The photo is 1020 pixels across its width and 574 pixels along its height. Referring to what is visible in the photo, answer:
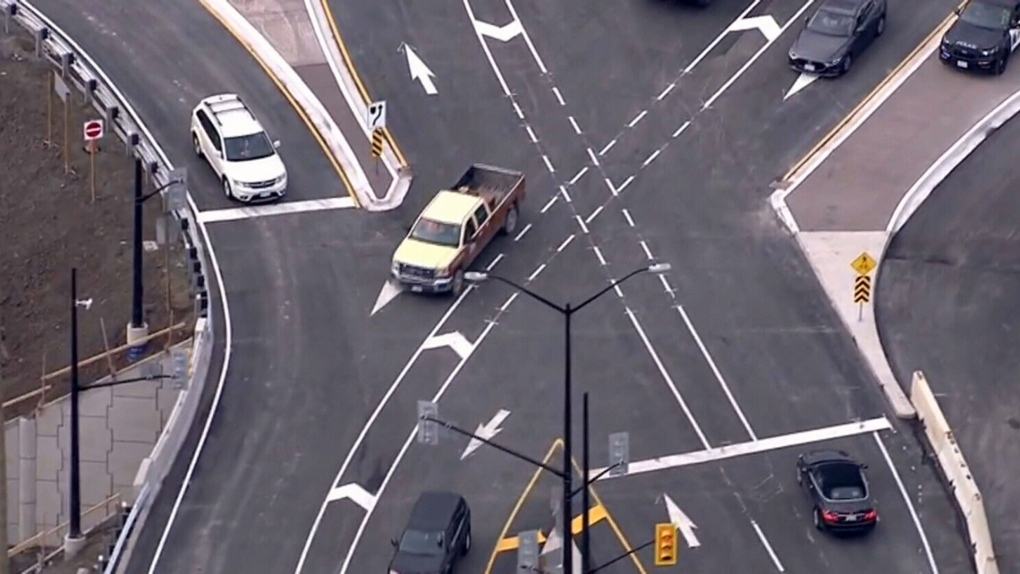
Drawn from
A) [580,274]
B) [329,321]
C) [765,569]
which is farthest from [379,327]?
[765,569]

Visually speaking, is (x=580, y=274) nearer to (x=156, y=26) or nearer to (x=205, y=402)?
(x=205, y=402)

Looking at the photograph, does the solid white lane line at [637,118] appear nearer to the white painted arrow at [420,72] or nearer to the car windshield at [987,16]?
the white painted arrow at [420,72]

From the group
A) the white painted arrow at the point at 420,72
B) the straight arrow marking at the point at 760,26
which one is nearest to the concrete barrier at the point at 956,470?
the straight arrow marking at the point at 760,26

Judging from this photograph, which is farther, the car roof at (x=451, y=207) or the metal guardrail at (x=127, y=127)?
the car roof at (x=451, y=207)

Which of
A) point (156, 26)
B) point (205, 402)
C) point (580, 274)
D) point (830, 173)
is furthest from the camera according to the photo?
point (156, 26)

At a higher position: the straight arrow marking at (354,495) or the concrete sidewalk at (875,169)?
the concrete sidewalk at (875,169)

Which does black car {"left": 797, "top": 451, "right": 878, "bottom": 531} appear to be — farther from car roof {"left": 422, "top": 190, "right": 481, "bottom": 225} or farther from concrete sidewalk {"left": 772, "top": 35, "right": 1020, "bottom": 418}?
car roof {"left": 422, "top": 190, "right": 481, "bottom": 225}
